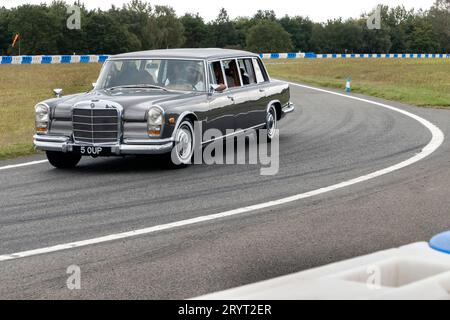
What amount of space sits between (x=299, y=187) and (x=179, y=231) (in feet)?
8.25

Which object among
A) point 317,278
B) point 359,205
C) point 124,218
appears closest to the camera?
point 317,278

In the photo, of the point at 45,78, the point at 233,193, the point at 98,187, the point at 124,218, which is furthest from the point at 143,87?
the point at 45,78

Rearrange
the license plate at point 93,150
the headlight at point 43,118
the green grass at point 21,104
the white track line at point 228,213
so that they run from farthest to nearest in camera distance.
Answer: the green grass at point 21,104 → the headlight at point 43,118 → the license plate at point 93,150 → the white track line at point 228,213

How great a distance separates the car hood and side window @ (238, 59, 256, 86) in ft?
5.72

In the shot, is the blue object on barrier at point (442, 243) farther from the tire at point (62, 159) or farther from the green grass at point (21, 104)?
the green grass at point (21, 104)

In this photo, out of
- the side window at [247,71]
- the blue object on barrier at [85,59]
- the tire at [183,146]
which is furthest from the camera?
the blue object on barrier at [85,59]

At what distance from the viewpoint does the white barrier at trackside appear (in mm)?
3014

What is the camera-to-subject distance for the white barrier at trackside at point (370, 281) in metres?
3.01

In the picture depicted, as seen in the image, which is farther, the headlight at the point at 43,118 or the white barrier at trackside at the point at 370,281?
the headlight at the point at 43,118

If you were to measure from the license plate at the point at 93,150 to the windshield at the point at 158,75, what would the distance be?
1377mm

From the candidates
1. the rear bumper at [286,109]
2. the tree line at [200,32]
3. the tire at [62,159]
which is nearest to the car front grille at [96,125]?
the tire at [62,159]

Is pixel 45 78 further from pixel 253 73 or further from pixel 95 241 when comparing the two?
pixel 95 241

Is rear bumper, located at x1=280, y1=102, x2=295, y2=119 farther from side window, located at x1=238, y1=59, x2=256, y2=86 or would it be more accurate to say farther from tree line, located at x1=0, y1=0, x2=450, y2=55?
tree line, located at x1=0, y1=0, x2=450, y2=55

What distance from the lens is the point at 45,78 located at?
1463 inches
